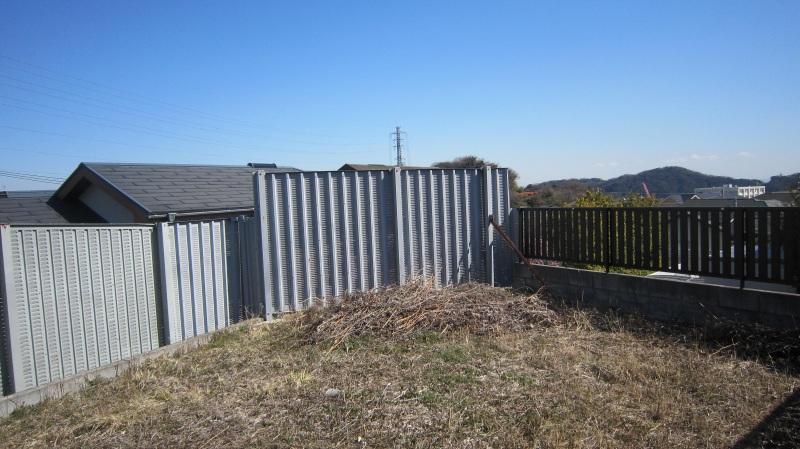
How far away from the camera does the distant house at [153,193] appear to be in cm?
1039

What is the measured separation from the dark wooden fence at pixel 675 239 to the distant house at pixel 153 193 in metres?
6.60

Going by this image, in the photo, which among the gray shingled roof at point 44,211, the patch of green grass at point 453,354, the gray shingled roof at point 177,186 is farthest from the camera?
the gray shingled roof at point 44,211

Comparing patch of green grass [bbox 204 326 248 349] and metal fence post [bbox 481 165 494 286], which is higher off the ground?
metal fence post [bbox 481 165 494 286]

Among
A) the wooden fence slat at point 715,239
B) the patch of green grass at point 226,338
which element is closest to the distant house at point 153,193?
the patch of green grass at point 226,338

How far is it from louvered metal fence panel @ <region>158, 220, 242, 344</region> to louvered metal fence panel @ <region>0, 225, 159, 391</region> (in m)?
0.18

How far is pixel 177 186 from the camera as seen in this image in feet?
38.7

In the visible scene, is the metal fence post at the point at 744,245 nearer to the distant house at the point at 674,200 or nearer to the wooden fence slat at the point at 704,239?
the wooden fence slat at the point at 704,239

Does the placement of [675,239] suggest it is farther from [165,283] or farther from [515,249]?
[165,283]

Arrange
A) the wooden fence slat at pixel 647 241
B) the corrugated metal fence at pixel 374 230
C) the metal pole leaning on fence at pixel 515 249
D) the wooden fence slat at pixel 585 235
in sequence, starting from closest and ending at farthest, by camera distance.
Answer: the wooden fence slat at pixel 647 241 < the corrugated metal fence at pixel 374 230 < the wooden fence slat at pixel 585 235 < the metal pole leaning on fence at pixel 515 249

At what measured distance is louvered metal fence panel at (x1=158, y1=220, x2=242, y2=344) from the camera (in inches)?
245

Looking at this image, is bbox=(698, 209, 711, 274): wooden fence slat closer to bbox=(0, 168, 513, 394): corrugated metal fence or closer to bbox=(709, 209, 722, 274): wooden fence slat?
bbox=(709, 209, 722, 274): wooden fence slat

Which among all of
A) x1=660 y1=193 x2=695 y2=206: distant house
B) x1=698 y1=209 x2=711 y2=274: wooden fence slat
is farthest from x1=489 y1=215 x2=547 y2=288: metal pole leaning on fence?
x1=660 y1=193 x2=695 y2=206: distant house

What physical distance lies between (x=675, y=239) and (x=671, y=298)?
→ 77 cm

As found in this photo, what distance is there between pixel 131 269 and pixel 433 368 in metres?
3.71
